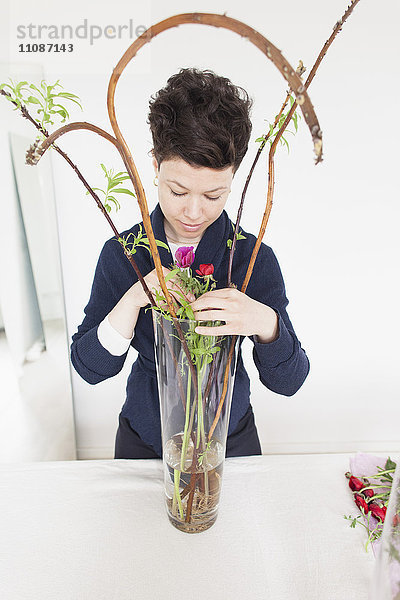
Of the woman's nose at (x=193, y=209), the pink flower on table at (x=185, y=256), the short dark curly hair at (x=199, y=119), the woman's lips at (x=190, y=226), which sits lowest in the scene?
the pink flower on table at (x=185, y=256)

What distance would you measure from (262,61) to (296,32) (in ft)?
0.41

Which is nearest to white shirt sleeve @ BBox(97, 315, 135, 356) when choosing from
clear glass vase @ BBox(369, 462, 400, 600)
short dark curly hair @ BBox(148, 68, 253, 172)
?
short dark curly hair @ BBox(148, 68, 253, 172)

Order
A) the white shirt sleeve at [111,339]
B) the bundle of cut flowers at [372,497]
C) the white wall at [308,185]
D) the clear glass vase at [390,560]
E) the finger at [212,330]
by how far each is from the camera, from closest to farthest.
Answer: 1. the clear glass vase at [390,560]
2. the finger at [212,330]
3. the bundle of cut flowers at [372,497]
4. the white shirt sleeve at [111,339]
5. the white wall at [308,185]

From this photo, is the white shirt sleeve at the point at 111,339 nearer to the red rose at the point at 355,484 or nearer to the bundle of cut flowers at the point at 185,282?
the bundle of cut flowers at the point at 185,282

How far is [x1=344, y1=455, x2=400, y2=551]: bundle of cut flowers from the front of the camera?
81 cm

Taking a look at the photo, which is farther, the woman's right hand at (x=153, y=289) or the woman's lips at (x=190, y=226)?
the woman's lips at (x=190, y=226)

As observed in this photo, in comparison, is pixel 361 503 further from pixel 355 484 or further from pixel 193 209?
pixel 193 209

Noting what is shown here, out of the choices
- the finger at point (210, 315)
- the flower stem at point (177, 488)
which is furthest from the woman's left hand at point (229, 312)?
the flower stem at point (177, 488)

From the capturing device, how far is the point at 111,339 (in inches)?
37.9

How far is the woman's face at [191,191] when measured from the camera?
2.89 ft

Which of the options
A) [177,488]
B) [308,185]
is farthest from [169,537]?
[308,185]

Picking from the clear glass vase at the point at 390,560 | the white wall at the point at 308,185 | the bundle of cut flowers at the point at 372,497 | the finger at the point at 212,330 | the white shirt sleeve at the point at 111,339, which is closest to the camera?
the clear glass vase at the point at 390,560

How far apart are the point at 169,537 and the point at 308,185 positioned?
1.25 meters

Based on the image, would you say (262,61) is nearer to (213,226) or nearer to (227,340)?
(213,226)
